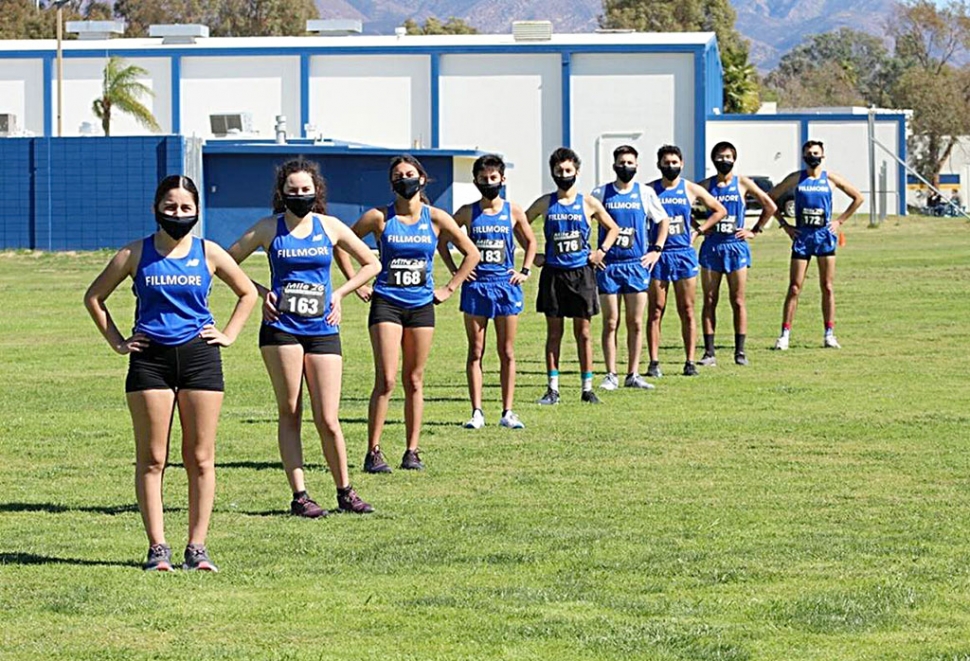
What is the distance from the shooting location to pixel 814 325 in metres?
24.6

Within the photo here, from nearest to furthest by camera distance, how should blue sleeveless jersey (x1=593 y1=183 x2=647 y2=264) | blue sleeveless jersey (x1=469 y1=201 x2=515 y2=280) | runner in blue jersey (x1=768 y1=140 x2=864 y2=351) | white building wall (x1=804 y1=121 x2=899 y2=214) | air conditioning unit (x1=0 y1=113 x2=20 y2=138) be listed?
blue sleeveless jersey (x1=469 y1=201 x2=515 y2=280), blue sleeveless jersey (x1=593 y1=183 x2=647 y2=264), runner in blue jersey (x1=768 y1=140 x2=864 y2=351), air conditioning unit (x1=0 y1=113 x2=20 y2=138), white building wall (x1=804 y1=121 x2=899 y2=214)

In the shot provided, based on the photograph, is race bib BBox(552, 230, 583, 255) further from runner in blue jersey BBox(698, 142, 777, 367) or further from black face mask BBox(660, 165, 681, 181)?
runner in blue jersey BBox(698, 142, 777, 367)

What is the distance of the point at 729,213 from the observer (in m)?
19.6

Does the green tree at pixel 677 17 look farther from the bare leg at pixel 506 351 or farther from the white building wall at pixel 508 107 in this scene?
the bare leg at pixel 506 351

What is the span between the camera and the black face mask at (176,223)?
29.2 ft

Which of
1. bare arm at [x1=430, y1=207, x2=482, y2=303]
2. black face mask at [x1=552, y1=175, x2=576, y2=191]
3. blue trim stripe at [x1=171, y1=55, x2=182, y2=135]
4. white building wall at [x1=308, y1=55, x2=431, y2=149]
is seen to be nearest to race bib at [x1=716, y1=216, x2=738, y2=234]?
black face mask at [x1=552, y1=175, x2=576, y2=191]

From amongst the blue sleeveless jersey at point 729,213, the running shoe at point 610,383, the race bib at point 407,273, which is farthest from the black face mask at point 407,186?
the blue sleeveless jersey at point 729,213

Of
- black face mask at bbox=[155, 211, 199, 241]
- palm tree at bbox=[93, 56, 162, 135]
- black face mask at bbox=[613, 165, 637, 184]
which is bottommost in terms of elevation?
black face mask at bbox=[155, 211, 199, 241]

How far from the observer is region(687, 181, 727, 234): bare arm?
18.8 m

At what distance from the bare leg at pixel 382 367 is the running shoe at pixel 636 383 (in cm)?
559

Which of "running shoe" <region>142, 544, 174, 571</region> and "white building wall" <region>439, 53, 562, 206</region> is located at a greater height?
"white building wall" <region>439, 53, 562, 206</region>

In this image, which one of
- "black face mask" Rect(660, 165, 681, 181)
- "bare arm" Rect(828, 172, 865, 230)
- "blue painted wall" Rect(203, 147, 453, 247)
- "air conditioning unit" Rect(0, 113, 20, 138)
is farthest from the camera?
"air conditioning unit" Rect(0, 113, 20, 138)

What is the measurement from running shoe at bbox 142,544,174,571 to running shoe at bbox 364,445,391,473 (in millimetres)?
3465

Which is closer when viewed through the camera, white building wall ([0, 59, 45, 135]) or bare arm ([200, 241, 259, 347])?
bare arm ([200, 241, 259, 347])
